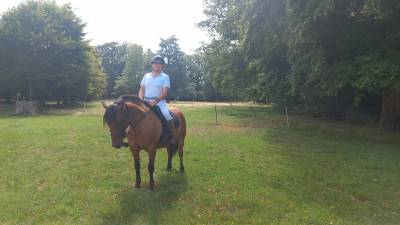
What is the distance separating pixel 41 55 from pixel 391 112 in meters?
43.8

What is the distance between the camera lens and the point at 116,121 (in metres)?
9.11

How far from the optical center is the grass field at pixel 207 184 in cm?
841

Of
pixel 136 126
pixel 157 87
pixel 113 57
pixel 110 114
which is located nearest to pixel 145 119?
pixel 136 126

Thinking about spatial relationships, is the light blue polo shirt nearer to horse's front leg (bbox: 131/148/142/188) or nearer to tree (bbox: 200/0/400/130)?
horse's front leg (bbox: 131/148/142/188)

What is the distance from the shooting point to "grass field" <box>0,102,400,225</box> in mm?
8406

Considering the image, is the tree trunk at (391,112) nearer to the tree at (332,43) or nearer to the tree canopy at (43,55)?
the tree at (332,43)

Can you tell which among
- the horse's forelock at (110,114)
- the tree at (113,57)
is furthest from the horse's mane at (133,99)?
the tree at (113,57)

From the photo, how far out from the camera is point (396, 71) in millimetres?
17656

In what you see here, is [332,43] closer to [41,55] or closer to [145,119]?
[145,119]

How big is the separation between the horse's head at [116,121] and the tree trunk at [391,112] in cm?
1734

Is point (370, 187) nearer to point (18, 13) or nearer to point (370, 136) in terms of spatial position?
point (370, 136)

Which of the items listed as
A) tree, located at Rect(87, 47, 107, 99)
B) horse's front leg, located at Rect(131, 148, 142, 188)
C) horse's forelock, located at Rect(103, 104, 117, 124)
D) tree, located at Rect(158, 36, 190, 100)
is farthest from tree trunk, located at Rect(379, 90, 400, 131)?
tree, located at Rect(158, 36, 190, 100)

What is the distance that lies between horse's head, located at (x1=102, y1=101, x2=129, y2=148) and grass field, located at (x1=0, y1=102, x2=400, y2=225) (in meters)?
1.32

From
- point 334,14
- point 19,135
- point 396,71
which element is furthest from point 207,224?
point 334,14
